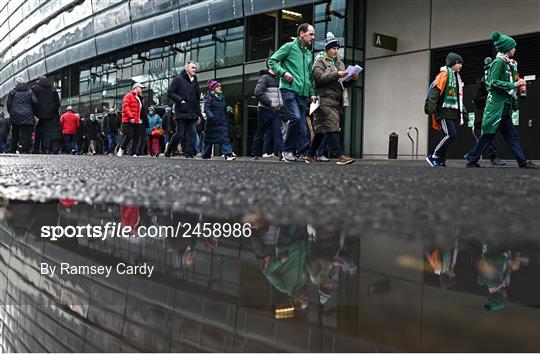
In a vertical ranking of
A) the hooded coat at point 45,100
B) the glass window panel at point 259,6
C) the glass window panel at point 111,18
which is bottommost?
the hooded coat at point 45,100

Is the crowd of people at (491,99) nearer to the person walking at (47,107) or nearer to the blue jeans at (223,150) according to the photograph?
the blue jeans at (223,150)

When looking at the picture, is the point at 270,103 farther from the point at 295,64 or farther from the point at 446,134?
the point at 446,134

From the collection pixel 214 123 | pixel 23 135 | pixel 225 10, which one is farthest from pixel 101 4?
pixel 214 123

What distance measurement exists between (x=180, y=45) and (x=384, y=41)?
10472 mm

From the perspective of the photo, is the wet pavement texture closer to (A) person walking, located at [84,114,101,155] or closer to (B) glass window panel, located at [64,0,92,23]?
(A) person walking, located at [84,114,101,155]

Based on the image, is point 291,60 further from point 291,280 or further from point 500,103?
point 291,280

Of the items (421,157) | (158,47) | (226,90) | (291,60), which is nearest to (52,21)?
(158,47)

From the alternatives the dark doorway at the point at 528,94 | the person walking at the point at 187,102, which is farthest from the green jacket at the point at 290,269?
the dark doorway at the point at 528,94

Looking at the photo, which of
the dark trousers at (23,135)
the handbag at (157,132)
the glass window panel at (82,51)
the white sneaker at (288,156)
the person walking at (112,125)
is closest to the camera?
the white sneaker at (288,156)

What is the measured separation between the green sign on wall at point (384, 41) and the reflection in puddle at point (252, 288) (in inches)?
609

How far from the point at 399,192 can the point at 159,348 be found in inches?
38.6

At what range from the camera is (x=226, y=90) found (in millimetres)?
20797

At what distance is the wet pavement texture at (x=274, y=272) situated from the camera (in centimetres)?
102

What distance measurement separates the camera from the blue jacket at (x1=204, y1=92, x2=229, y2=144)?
10.3 metres
